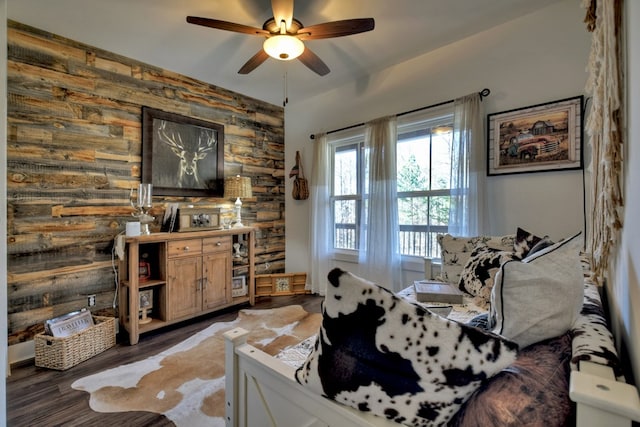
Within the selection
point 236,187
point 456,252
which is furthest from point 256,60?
point 456,252

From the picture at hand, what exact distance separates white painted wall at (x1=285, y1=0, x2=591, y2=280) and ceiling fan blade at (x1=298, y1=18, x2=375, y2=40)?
4.20ft

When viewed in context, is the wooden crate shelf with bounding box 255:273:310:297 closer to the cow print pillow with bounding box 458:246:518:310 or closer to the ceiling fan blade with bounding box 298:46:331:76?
the cow print pillow with bounding box 458:246:518:310

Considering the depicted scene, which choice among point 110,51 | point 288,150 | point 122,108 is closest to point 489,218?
point 288,150

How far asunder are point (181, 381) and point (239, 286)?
1606mm

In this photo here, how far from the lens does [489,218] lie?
254 centimetres

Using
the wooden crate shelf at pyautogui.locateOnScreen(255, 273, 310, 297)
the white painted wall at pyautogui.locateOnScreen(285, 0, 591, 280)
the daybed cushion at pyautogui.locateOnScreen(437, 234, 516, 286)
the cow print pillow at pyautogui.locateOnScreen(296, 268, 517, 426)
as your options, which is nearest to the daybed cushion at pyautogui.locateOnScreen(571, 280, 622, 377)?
the cow print pillow at pyautogui.locateOnScreen(296, 268, 517, 426)

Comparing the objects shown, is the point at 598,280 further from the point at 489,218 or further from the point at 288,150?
the point at 288,150

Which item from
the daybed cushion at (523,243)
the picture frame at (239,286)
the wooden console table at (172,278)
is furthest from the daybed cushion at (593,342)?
the picture frame at (239,286)

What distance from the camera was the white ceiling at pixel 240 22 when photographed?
216 centimetres

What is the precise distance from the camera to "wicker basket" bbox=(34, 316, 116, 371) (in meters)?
2.12

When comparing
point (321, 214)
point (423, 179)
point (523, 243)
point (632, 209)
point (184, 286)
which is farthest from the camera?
point (321, 214)

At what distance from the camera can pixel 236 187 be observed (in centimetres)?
355

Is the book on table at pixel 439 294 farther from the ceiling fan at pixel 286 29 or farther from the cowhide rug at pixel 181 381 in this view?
the ceiling fan at pixel 286 29

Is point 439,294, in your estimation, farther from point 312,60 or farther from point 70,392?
point 70,392
